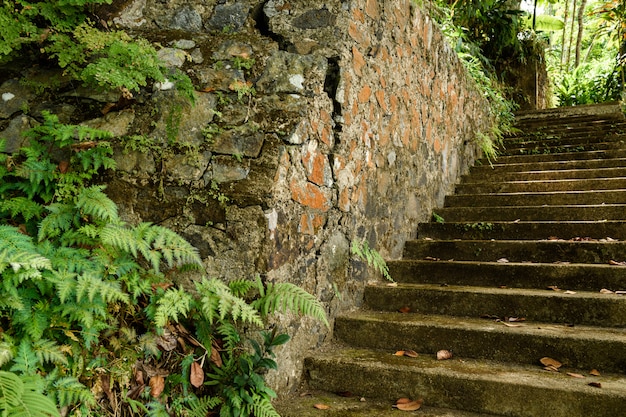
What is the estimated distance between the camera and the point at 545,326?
2570mm

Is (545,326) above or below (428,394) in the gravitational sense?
above

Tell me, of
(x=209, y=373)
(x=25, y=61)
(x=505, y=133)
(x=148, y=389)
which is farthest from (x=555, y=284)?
(x=505, y=133)

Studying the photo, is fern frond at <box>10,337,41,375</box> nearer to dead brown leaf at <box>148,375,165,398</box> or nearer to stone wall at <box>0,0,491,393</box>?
dead brown leaf at <box>148,375,165,398</box>

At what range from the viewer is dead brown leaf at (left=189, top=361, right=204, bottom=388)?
1.90 m

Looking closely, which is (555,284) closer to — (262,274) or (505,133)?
(262,274)

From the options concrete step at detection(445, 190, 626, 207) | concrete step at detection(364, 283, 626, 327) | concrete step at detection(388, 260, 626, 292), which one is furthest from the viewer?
concrete step at detection(445, 190, 626, 207)

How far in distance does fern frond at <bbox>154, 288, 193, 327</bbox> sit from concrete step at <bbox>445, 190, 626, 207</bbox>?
3.56m

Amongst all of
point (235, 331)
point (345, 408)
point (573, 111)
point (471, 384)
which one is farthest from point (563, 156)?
point (235, 331)

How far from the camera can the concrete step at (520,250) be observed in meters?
3.22

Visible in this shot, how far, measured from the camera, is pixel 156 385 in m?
1.80

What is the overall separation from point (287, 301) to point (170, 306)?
1.61ft

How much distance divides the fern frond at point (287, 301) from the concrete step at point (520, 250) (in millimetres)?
1955

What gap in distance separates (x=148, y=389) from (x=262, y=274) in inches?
26.2

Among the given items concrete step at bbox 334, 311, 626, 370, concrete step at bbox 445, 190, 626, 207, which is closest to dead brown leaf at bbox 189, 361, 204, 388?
concrete step at bbox 334, 311, 626, 370
